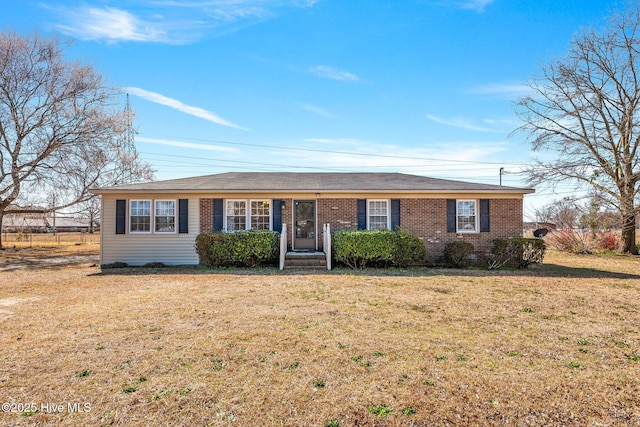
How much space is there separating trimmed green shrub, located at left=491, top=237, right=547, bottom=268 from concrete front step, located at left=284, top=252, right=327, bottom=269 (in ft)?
19.2

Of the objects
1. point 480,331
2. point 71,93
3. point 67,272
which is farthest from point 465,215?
point 71,93

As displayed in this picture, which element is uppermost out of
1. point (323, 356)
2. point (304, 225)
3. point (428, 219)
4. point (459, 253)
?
point (428, 219)

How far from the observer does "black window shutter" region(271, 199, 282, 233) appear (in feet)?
43.2

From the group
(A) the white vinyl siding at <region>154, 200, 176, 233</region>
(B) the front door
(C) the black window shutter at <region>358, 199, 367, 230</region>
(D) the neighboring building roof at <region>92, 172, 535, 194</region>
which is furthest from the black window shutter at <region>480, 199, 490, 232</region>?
(A) the white vinyl siding at <region>154, 200, 176, 233</region>

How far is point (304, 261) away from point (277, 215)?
7.08 ft

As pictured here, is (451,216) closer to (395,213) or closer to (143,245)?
(395,213)

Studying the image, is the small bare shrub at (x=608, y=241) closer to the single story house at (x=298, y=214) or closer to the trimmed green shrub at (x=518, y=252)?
the single story house at (x=298, y=214)

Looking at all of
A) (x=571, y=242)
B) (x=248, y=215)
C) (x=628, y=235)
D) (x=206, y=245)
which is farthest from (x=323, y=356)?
(x=628, y=235)

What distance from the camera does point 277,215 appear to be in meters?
13.2

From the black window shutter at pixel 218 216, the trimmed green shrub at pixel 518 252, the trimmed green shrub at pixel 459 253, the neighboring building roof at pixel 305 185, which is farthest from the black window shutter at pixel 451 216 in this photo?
the black window shutter at pixel 218 216

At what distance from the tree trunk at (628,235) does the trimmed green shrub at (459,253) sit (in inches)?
457

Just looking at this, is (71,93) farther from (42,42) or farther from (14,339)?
(14,339)

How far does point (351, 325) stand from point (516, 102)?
64.3 feet

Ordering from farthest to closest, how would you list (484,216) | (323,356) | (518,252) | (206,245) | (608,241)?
(608,241) → (484,216) → (518,252) → (206,245) → (323,356)
